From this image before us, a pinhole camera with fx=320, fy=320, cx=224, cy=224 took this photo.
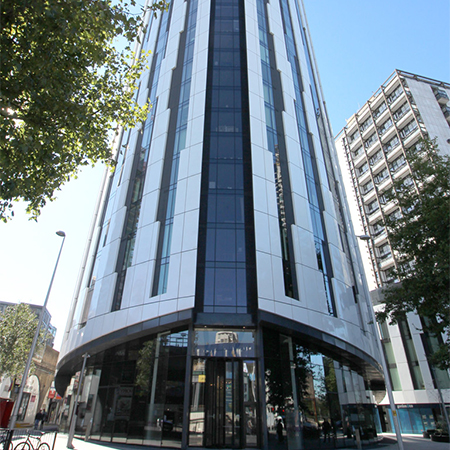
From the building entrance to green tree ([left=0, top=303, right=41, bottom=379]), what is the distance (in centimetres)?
2995

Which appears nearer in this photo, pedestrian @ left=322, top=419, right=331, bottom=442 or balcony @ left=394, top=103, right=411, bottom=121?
pedestrian @ left=322, top=419, right=331, bottom=442

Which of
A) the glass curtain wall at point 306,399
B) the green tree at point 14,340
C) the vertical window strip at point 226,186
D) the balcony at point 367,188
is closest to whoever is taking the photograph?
the glass curtain wall at point 306,399

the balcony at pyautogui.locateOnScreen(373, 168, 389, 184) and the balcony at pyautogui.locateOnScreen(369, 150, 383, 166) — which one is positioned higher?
the balcony at pyautogui.locateOnScreen(369, 150, 383, 166)

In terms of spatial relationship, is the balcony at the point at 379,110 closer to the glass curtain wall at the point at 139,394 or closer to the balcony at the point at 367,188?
the balcony at the point at 367,188

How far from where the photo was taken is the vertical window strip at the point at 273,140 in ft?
69.4

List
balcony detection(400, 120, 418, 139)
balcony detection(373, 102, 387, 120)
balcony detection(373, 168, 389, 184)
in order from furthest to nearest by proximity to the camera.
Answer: balcony detection(373, 102, 387, 120)
balcony detection(373, 168, 389, 184)
balcony detection(400, 120, 418, 139)

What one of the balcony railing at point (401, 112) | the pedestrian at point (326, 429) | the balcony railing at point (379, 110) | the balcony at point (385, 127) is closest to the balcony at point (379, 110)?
the balcony railing at point (379, 110)

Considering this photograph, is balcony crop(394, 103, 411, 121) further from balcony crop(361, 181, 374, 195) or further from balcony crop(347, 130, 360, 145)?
balcony crop(361, 181, 374, 195)

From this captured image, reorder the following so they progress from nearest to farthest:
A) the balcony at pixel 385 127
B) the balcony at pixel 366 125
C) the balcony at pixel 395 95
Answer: the balcony at pixel 395 95 → the balcony at pixel 385 127 → the balcony at pixel 366 125

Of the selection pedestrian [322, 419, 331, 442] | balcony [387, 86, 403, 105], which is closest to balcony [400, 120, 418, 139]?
balcony [387, 86, 403, 105]

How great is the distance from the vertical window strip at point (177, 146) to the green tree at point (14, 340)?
27365 mm

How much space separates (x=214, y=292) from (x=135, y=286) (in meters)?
5.54

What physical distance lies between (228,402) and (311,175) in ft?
61.0

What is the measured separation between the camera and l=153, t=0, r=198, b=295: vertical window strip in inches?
820
